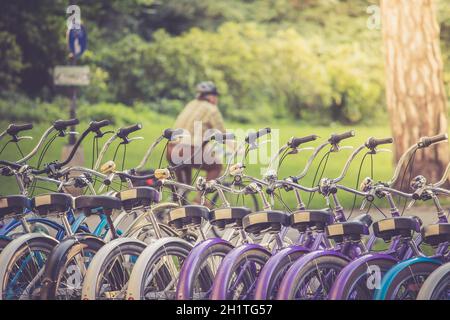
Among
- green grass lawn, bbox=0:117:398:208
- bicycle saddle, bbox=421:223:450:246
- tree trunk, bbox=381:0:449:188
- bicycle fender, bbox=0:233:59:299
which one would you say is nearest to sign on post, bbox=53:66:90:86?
green grass lawn, bbox=0:117:398:208

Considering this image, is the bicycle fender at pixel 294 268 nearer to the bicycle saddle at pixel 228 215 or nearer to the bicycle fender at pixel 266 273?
the bicycle fender at pixel 266 273

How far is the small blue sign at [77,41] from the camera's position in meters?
10.7

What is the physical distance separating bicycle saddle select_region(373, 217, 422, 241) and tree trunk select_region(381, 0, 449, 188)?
5020 mm

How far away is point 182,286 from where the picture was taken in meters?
5.89

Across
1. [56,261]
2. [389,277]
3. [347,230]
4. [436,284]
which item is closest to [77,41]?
[56,261]

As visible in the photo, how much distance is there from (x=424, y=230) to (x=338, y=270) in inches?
18.4

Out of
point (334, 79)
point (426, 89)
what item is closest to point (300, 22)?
point (334, 79)

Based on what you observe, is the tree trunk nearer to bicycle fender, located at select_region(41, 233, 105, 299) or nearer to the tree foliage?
the tree foliage

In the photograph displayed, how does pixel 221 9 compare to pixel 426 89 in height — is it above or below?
above

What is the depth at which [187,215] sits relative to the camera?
20.8ft

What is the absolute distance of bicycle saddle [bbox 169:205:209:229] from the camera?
633 cm

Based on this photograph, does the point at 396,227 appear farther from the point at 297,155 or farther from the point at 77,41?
the point at 297,155

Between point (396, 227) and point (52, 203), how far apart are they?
181cm
